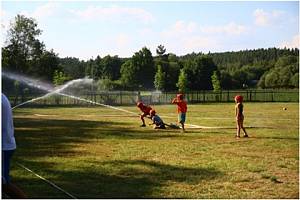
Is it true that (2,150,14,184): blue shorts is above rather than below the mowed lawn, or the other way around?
above

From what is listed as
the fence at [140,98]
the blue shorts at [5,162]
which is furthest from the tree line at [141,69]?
the blue shorts at [5,162]

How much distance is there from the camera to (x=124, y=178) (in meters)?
8.16

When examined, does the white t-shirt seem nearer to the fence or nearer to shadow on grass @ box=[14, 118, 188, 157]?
shadow on grass @ box=[14, 118, 188, 157]

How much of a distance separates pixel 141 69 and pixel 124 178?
65.8 meters

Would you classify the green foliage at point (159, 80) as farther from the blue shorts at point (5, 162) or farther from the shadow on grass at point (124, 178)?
the blue shorts at point (5, 162)

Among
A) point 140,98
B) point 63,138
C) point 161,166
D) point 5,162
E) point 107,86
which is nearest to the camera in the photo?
point 5,162

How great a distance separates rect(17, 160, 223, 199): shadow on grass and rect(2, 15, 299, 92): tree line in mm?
34361

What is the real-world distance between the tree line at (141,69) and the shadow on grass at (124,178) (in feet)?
113

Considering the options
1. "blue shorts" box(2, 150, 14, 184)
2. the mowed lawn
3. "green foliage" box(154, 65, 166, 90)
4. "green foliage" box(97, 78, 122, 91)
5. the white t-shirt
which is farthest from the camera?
"green foliage" box(154, 65, 166, 90)

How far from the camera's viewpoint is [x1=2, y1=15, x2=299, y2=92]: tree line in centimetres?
5091

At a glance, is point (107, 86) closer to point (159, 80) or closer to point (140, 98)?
point (159, 80)

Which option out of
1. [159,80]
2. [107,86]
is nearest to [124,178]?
[107,86]

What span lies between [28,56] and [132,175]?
45.4 m

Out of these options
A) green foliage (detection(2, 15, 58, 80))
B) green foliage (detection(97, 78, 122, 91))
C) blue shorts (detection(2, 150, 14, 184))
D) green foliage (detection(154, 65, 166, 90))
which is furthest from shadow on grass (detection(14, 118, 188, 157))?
green foliage (detection(154, 65, 166, 90))
